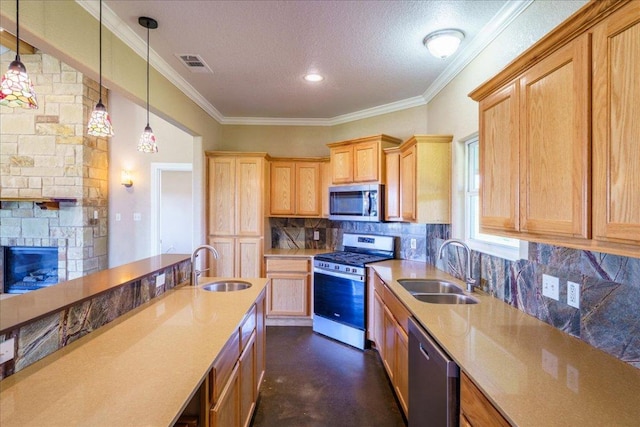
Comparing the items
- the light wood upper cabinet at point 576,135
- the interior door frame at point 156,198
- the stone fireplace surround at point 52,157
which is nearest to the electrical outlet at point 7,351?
the light wood upper cabinet at point 576,135

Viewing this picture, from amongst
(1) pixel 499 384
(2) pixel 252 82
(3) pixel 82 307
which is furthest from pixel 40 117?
(1) pixel 499 384

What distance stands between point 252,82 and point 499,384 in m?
3.11

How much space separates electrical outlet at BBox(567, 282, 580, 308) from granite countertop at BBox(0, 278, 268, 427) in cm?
160

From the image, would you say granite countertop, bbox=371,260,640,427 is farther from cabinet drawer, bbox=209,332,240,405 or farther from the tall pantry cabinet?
the tall pantry cabinet

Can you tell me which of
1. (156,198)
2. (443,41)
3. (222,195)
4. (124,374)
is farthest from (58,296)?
(156,198)

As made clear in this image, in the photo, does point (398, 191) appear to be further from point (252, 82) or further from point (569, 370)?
point (569, 370)

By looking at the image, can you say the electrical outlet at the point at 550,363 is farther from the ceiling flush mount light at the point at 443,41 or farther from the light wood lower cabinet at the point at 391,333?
the ceiling flush mount light at the point at 443,41

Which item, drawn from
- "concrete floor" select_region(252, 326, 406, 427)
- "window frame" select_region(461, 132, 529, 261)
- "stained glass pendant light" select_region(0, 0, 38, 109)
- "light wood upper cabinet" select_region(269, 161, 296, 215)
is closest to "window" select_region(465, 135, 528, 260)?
"window frame" select_region(461, 132, 529, 261)

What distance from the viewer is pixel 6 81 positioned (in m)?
1.33

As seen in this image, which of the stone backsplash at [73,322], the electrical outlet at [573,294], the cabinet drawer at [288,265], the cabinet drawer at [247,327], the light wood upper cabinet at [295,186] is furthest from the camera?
the light wood upper cabinet at [295,186]

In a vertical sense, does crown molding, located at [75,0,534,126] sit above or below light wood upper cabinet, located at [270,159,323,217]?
above

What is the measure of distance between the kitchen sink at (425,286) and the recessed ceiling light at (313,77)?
6.62 feet

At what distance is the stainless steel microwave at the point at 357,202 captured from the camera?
3.48 m

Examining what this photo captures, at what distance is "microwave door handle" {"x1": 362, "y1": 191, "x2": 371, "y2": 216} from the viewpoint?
3.53 meters
